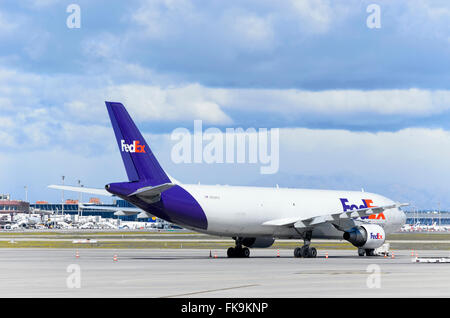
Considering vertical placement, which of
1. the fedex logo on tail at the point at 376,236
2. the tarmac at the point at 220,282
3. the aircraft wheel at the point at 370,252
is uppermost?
the fedex logo on tail at the point at 376,236

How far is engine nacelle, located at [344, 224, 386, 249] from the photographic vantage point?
52.2m

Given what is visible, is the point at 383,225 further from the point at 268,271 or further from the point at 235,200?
the point at 268,271

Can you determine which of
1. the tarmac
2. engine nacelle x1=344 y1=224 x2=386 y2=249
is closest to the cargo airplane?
engine nacelle x1=344 y1=224 x2=386 y2=249

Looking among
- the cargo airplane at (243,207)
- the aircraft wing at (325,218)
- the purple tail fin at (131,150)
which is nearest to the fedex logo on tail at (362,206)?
the cargo airplane at (243,207)

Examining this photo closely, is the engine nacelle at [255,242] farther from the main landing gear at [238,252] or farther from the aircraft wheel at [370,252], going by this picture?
the aircraft wheel at [370,252]

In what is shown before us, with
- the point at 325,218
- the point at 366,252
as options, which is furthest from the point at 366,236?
the point at 325,218

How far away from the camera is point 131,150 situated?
46281mm

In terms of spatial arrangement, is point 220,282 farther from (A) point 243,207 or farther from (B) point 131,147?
(A) point 243,207

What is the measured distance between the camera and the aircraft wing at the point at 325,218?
49.9m

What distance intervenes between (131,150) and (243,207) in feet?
28.0

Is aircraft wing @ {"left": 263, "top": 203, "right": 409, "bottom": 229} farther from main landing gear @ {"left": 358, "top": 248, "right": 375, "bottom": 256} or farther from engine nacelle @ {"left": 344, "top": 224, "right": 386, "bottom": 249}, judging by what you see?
main landing gear @ {"left": 358, "top": 248, "right": 375, "bottom": 256}

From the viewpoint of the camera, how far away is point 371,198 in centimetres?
5997
